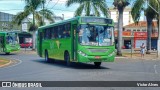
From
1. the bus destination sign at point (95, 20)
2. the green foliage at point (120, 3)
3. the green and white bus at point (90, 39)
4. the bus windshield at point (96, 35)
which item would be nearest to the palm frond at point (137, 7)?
the green foliage at point (120, 3)

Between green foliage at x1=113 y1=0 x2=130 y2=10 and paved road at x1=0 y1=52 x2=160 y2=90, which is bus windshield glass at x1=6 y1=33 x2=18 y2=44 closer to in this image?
green foliage at x1=113 y1=0 x2=130 y2=10

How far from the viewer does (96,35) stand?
22.5 meters

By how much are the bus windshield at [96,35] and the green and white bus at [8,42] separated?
26.1 m

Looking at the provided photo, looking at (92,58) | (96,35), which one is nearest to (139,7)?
(96,35)

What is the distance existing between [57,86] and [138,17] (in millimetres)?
34053

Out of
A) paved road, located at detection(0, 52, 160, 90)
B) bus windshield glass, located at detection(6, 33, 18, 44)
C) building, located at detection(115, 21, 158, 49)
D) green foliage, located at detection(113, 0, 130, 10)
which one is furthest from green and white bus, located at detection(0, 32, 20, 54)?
building, located at detection(115, 21, 158, 49)

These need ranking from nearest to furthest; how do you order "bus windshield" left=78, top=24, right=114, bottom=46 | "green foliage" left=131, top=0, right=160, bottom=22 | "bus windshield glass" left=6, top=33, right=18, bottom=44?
"bus windshield" left=78, top=24, right=114, bottom=46, "green foliage" left=131, top=0, right=160, bottom=22, "bus windshield glass" left=6, top=33, right=18, bottom=44

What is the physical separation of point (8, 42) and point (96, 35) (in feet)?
86.8

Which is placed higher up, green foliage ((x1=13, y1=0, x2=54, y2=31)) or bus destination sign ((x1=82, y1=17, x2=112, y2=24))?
green foliage ((x1=13, y1=0, x2=54, y2=31))

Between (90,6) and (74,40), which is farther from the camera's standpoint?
(90,6)

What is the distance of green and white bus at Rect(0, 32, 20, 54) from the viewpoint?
1845 inches

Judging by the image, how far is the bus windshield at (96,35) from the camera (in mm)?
22406

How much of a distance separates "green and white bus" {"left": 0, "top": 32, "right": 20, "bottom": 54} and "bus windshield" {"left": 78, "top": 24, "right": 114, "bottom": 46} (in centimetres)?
2609

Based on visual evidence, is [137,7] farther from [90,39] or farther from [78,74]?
[78,74]
